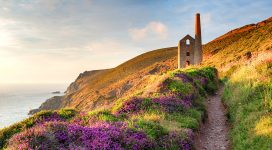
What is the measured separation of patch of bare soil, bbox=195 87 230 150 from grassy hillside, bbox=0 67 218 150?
68cm

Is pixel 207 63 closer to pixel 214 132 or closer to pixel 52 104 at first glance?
pixel 214 132

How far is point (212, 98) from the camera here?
22453 mm

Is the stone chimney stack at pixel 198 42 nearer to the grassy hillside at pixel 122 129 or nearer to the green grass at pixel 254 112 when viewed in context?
the green grass at pixel 254 112

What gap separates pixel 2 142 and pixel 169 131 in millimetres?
6538

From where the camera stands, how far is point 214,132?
1391 centimetres

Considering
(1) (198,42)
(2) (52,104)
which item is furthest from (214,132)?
(2) (52,104)

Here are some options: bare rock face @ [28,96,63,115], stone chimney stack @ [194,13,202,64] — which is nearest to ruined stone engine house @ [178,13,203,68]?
stone chimney stack @ [194,13,202,64]

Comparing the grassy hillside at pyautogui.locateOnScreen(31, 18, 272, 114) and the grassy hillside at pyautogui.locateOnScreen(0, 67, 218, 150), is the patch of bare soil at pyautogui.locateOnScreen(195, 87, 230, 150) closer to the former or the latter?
the grassy hillside at pyautogui.locateOnScreen(0, 67, 218, 150)

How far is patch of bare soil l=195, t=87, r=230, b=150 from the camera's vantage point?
468 inches

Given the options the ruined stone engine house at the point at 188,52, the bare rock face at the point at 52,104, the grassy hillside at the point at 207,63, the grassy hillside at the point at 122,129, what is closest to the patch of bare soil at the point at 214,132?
the grassy hillside at the point at 122,129

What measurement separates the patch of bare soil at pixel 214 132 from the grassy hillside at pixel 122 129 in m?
Answer: 0.68

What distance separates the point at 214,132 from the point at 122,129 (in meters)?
6.68

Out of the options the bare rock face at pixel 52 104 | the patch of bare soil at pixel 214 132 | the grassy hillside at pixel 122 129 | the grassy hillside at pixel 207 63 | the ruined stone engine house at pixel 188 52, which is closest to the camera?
the grassy hillside at pixel 122 129

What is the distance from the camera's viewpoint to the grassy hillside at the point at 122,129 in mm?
7680
